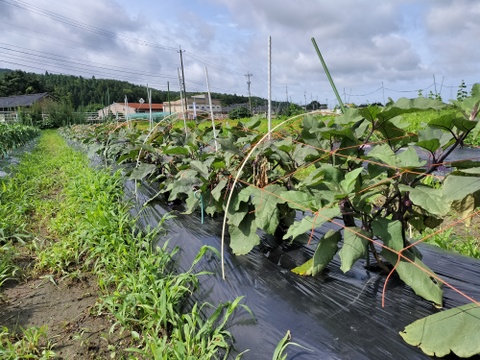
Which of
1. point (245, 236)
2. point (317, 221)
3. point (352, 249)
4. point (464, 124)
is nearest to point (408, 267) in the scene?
point (352, 249)

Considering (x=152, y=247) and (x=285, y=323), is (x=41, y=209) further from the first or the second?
(x=285, y=323)

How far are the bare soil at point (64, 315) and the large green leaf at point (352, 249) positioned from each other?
0.98 meters

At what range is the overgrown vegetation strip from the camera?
1214 millimetres

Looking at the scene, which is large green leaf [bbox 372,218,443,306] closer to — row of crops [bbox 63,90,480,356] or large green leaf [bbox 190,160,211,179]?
row of crops [bbox 63,90,480,356]

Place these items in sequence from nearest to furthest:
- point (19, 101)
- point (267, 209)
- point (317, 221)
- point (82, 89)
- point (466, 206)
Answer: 1. point (466, 206)
2. point (317, 221)
3. point (267, 209)
4. point (19, 101)
5. point (82, 89)

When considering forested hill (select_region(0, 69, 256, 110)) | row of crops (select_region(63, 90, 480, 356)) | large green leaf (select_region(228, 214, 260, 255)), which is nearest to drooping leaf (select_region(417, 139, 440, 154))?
row of crops (select_region(63, 90, 480, 356))

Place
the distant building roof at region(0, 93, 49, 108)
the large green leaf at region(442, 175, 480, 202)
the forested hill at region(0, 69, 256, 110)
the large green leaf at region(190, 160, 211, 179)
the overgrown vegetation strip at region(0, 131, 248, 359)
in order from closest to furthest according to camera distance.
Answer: the large green leaf at region(442, 175, 480, 202)
the overgrown vegetation strip at region(0, 131, 248, 359)
the large green leaf at region(190, 160, 211, 179)
the distant building roof at region(0, 93, 49, 108)
the forested hill at region(0, 69, 256, 110)

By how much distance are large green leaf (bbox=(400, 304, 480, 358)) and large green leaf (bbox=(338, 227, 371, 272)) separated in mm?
221

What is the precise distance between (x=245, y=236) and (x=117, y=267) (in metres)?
0.82

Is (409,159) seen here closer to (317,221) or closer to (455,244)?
(317,221)

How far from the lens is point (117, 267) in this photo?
6.05ft

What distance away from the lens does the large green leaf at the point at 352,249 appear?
97cm

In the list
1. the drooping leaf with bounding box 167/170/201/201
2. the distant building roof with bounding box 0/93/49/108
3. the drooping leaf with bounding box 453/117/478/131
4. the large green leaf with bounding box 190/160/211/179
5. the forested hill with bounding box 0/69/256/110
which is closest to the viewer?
the drooping leaf with bounding box 453/117/478/131

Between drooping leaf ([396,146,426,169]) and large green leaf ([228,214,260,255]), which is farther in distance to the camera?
large green leaf ([228,214,260,255])
